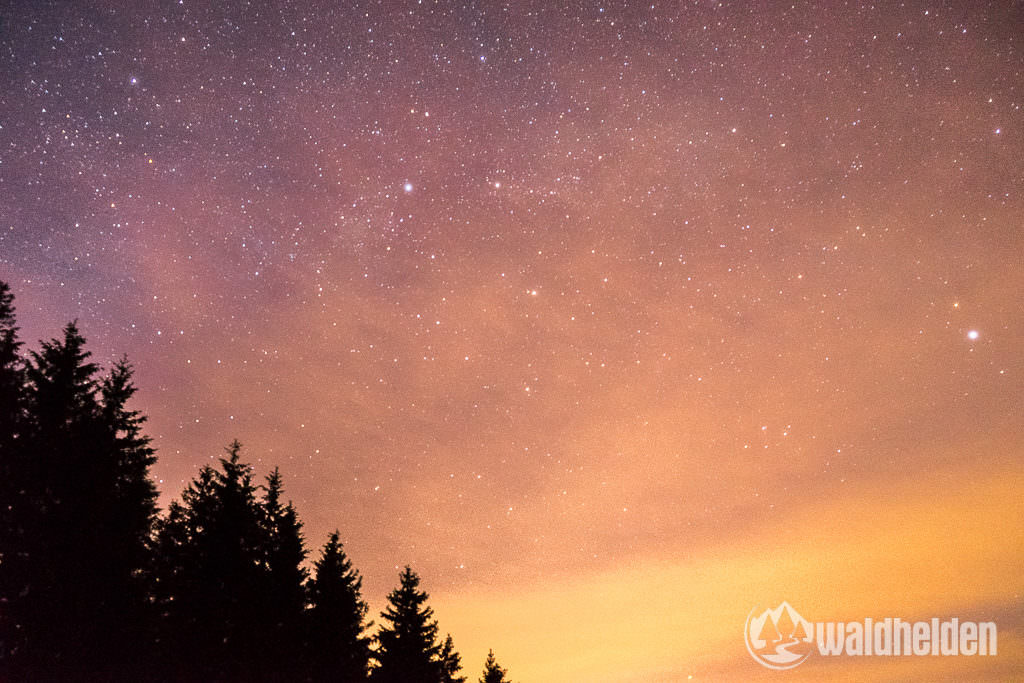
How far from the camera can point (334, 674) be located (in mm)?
26094

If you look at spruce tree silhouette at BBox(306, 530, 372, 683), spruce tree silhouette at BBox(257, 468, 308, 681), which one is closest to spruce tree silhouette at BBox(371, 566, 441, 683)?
spruce tree silhouette at BBox(306, 530, 372, 683)

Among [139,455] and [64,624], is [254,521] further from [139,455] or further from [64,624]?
[64,624]

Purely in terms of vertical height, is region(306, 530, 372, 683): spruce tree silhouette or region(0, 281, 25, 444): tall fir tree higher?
region(0, 281, 25, 444): tall fir tree

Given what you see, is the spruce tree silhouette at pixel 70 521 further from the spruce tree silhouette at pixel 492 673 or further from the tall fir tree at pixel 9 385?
the spruce tree silhouette at pixel 492 673

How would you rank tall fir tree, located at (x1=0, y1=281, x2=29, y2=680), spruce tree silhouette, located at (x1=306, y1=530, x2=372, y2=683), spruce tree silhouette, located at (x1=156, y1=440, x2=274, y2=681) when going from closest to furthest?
tall fir tree, located at (x1=0, y1=281, x2=29, y2=680), spruce tree silhouette, located at (x1=156, y1=440, x2=274, y2=681), spruce tree silhouette, located at (x1=306, y1=530, x2=372, y2=683)

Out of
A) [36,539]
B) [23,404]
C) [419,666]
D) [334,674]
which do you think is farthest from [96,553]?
[419,666]

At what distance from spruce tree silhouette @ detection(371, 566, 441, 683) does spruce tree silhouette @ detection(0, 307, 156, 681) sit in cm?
2114

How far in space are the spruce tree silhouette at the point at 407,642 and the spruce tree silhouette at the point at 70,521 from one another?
21.1 meters

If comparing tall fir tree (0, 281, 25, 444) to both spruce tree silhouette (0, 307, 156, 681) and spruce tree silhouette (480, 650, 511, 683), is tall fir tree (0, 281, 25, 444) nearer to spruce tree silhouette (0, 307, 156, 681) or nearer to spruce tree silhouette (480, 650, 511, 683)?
spruce tree silhouette (0, 307, 156, 681)

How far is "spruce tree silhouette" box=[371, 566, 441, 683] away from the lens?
1323 inches

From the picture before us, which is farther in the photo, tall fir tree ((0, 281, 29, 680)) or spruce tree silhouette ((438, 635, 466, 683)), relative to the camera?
spruce tree silhouette ((438, 635, 466, 683))

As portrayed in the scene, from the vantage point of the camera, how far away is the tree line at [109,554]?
13.4 metres

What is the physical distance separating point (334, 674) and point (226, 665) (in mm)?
9041

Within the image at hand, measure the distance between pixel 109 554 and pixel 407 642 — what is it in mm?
23531
